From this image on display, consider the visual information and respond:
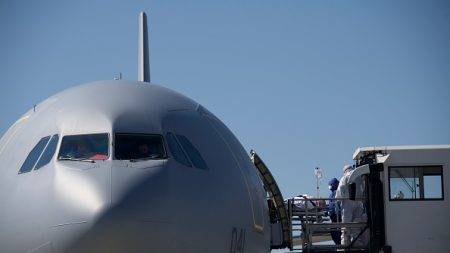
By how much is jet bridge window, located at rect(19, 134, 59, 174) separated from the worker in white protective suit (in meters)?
9.14

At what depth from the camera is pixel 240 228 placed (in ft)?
38.1

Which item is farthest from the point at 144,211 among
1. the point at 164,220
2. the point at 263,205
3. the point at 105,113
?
the point at 263,205

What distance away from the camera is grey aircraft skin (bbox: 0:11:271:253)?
9727 mm

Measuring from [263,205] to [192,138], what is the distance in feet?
7.89

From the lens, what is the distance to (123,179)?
394 inches

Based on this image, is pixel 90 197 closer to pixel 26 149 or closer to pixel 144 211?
pixel 144 211

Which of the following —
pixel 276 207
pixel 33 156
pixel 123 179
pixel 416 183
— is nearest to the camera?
pixel 123 179

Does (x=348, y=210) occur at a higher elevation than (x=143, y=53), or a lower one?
lower

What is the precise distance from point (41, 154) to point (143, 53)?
35.9 feet

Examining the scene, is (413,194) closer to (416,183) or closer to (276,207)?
(416,183)

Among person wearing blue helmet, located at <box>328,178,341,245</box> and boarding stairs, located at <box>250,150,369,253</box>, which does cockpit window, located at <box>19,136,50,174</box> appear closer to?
boarding stairs, located at <box>250,150,369,253</box>

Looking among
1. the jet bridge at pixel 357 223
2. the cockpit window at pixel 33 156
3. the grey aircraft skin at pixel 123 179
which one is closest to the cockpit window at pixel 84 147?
the grey aircraft skin at pixel 123 179

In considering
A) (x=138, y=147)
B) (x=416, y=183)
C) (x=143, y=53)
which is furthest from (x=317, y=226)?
(x=138, y=147)

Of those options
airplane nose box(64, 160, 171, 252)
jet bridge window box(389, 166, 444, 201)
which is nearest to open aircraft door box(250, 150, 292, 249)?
jet bridge window box(389, 166, 444, 201)
